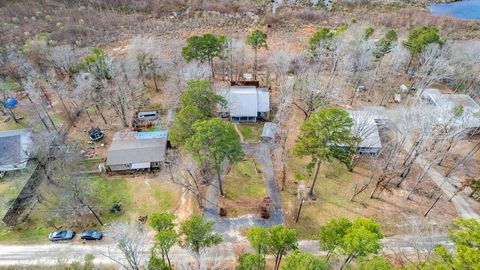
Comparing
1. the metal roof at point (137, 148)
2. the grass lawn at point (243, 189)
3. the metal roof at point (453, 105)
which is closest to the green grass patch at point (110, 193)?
the metal roof at point (137, 148)

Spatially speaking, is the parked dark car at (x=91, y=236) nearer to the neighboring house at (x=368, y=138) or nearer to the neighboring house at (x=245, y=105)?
the neighboring house at (x=245, y=105)

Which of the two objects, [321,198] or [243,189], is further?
[243,189]

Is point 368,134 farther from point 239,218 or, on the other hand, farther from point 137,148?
point 137,148

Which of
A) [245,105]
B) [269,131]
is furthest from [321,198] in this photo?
[245,105]

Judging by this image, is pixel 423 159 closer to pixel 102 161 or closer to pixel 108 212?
pixel 108 212

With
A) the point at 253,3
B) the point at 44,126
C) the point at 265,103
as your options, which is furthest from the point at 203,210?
the point at 253,3

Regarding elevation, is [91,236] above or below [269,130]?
below
